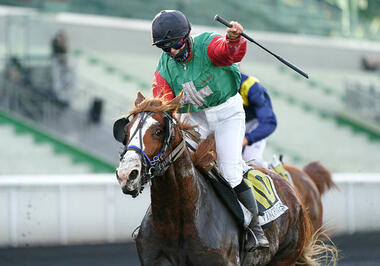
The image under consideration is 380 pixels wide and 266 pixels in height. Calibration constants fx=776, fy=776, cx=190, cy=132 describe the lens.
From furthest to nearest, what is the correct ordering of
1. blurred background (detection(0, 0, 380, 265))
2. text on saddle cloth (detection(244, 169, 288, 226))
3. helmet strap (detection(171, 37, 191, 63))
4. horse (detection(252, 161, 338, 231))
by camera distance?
blurred background (detection(0, 0, 380, 265)), horse (detection(252, 161, 338, 231)), text on saddle cloth (detection(244, 169, 288, 226)), helmet strap (detection(171, 37, 191, 63))

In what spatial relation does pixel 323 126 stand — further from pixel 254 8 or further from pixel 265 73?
pixel 254 8

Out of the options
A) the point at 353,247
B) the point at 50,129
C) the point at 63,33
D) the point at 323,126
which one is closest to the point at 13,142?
the point at 50,129

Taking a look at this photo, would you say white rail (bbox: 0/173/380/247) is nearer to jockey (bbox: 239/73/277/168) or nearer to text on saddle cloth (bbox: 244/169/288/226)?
jockey (bbox: 239/73/277/168)

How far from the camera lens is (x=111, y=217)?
8.96m

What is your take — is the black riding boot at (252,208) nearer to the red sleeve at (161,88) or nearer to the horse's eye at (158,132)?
the red sleeve at (161,88)

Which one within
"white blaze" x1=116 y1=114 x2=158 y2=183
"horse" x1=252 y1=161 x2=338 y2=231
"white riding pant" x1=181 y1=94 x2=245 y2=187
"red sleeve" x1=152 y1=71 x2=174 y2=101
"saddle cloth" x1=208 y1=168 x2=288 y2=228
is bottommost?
"horse" x1=252 y1=161 x2=338 y2=231

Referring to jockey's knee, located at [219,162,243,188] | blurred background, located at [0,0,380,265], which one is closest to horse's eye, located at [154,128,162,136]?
jockey's knee, located at [219,162,243,188]

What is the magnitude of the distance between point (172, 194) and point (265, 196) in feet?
3.49

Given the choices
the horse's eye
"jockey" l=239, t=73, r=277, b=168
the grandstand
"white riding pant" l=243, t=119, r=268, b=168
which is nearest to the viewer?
the horse's eye

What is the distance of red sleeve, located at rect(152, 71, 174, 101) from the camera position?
4551mm

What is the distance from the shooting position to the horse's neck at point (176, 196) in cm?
428

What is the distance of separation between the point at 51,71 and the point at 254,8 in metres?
5.89

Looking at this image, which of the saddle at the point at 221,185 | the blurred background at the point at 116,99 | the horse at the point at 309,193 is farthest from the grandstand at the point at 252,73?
the saddle at the point at 221,185

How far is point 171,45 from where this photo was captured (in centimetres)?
438
